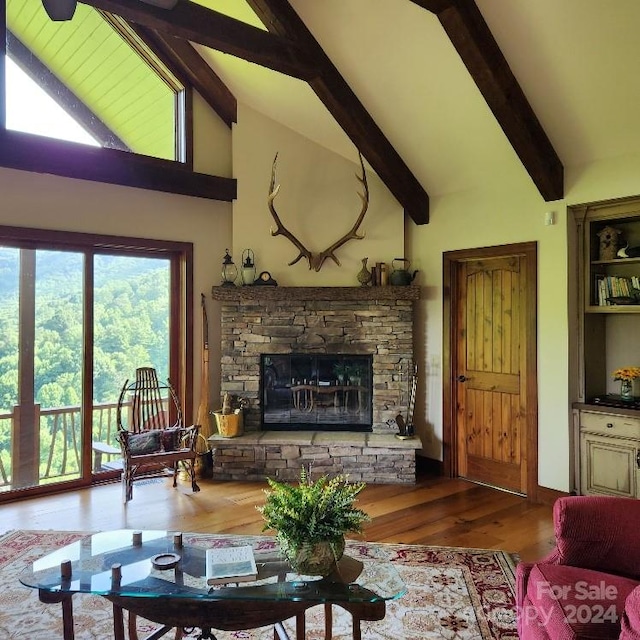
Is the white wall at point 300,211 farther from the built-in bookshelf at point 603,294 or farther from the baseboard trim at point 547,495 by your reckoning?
the baseboard trim at point 547,495

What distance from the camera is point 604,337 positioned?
4.36m

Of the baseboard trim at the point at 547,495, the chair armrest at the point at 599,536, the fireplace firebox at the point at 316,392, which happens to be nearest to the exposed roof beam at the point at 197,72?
the fireplace firebox at the point at 316,392

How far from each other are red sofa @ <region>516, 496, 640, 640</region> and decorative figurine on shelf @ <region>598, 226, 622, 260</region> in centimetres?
242

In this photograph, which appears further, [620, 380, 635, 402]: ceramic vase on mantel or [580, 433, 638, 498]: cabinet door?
[620, 380, 635, 402]: ceramic vase on mantel

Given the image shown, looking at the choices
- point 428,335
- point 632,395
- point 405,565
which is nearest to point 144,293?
point 428,335

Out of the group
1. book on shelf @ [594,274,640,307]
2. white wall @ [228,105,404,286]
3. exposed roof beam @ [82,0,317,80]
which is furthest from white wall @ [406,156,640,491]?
exposed roof beam @ [82,0,317,80]

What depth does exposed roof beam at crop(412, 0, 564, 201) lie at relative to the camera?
3312 millimetres

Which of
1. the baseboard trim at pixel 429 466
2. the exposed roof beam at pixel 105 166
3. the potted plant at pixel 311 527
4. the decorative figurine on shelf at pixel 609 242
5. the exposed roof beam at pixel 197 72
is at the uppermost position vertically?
the exposed roof beam at pixel 197 72

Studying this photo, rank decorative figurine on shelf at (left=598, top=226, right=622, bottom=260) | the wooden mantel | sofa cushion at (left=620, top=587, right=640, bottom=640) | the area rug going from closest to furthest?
sofa cushion at (left=620, top=587, right=640, bottom=640), the area rug, decorative figurine on shelf at (left=598, top=226, right=622, bottom=260), the wooden mantel

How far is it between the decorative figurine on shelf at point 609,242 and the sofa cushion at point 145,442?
Result: 12.6ft

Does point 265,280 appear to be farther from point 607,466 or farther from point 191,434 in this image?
point 607,466

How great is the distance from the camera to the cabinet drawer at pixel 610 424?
3801mm

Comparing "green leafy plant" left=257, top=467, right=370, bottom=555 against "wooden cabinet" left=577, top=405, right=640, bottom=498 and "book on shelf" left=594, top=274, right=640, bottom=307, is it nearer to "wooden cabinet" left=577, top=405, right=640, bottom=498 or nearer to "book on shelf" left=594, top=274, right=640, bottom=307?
"wooden cabinet" left=577, top=405, right=640, bottom=498

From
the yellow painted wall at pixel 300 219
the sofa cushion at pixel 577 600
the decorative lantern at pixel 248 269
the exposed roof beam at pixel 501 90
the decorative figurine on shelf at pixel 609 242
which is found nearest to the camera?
the sofa cushion at pixel 577 600
